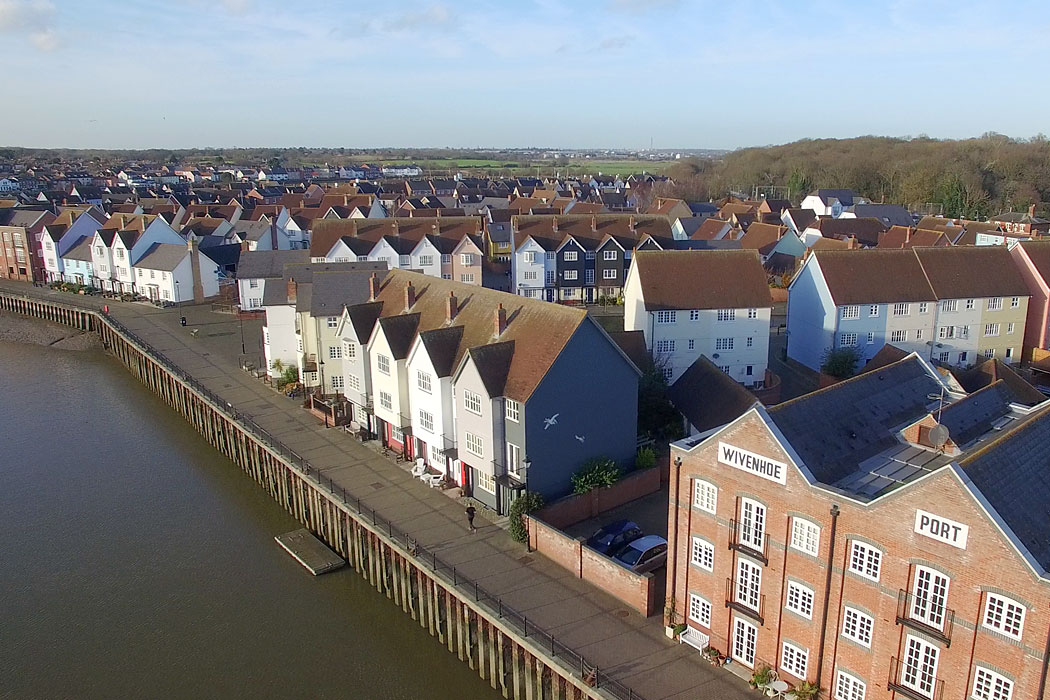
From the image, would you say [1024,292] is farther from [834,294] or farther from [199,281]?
[199,281]

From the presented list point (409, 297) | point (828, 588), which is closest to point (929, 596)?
point (828, 588)

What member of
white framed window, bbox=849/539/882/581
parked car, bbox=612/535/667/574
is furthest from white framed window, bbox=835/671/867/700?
parked car, bbox=612/535/667/574

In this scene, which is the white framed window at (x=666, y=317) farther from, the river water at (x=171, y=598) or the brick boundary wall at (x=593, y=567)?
the river water at (x=171, y=598)

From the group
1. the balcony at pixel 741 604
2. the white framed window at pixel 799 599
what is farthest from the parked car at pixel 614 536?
the white framed window at pixel 799 599

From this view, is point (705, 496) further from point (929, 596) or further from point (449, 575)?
point (449, 575)

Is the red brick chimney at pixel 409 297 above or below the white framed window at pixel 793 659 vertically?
above

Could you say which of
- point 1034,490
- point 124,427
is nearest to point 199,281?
point 124,427
